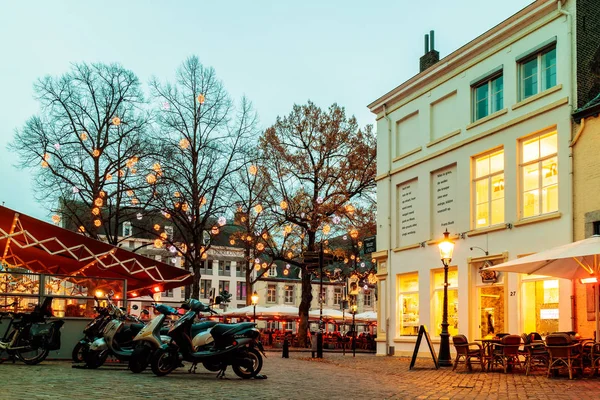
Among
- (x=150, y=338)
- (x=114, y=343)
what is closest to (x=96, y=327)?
(x=114, y=343)

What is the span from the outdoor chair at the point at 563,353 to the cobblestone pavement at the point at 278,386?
32 cm

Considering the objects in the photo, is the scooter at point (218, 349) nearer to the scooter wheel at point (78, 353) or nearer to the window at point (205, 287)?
the scooter wheel at point (78, 353)

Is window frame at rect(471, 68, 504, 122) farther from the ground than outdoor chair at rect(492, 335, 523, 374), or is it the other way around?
window frame at rect(471, 68, 504, 122)

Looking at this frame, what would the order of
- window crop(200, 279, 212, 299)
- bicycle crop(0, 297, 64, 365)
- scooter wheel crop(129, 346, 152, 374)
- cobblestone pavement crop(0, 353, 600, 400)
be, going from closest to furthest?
cobblestone pavement crop(0, 353, 600, 400)
scooter wheel crop(129, 346, 152, 374)
bicycle crop(0, 297, 64, 365)
window crop(200, 279, 212, 299)

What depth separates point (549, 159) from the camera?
20.3 m

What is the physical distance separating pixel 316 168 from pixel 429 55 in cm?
846

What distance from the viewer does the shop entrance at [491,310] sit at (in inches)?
854

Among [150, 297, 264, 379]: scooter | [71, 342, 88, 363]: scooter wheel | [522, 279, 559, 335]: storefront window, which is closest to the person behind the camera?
[150, 297, 264, 379]: scooter

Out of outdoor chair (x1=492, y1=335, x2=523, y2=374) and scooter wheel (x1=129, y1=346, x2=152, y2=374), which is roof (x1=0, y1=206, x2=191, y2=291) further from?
outdoor chair (x1=492, y1=335, x2=523, y2=374)

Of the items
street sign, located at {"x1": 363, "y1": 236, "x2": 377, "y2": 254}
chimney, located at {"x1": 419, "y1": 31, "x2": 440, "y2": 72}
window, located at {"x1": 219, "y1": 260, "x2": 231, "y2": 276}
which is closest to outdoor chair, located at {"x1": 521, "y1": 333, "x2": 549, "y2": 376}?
street sign, located at {"x1": 363, "y1": 236, "x2": 377, "y2": 254}

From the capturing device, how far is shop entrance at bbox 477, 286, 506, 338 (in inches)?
854

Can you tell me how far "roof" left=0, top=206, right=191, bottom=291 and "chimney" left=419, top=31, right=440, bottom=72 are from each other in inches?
498

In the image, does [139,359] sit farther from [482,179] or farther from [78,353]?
[482,179]

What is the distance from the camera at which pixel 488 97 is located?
→ 2328 centimetres
